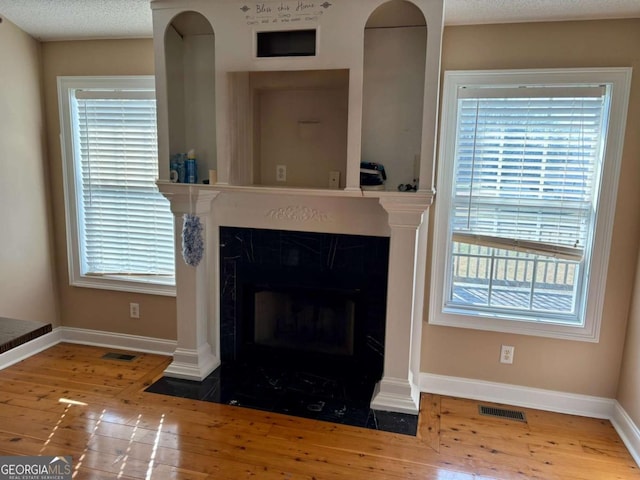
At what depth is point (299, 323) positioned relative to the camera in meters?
3.26

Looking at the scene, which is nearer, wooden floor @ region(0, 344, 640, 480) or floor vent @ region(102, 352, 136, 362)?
wooden floor @ region(0, 344, 640, 480)

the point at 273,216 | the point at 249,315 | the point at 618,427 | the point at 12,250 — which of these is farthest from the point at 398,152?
the point at 12,250

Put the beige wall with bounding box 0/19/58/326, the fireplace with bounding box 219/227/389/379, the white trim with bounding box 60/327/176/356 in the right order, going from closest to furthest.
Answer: the fireplace with bounding box 219/227/389/379
the beige wall with bounding box 0/19/58/326
the white trim with bounding box 60/327/176/356

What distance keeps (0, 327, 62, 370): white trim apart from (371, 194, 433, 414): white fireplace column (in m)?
2.52

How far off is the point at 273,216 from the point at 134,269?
1.32 m

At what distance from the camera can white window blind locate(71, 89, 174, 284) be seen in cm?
336

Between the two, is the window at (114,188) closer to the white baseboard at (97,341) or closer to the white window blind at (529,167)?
the white baseboard at (97,341)

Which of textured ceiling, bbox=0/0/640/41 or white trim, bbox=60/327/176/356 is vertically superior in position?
textured ceiling, bbox=0/0/640/41

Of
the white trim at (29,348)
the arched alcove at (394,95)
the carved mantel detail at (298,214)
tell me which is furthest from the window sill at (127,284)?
the arched alcove at (394,95)

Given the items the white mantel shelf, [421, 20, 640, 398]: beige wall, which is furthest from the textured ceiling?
the white mantel shelf

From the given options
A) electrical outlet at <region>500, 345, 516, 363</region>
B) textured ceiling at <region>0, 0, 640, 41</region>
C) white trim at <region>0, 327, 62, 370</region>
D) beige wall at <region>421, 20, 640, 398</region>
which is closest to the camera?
textured ceiling at <region>0, 0, 640, 41</region>

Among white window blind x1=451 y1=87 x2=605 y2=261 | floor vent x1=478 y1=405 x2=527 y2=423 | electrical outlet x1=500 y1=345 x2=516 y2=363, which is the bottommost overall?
floor vent x1=478 y1=405 x2=527 y2=423

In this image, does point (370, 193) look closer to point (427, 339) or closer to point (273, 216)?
point (273, 216)

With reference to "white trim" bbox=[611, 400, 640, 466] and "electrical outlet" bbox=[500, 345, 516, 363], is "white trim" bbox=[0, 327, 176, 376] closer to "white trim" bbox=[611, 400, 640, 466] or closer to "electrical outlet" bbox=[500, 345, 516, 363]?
"electrical outlet" bbox=[500, 345, 516, 363]
